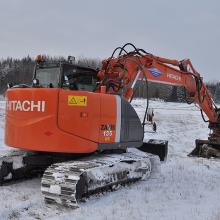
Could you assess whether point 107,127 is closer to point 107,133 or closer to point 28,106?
point 107,133

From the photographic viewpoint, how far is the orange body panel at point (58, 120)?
7.48 metres

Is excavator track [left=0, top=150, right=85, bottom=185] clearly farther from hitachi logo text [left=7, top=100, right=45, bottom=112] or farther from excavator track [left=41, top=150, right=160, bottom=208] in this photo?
hitachi logo text [left=7, top=100, right=45, bottom=112]

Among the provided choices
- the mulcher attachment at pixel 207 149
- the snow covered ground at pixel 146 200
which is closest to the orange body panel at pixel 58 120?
the snow covered ground at pixel 146 200

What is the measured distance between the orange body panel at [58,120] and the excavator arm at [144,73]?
1.20 m

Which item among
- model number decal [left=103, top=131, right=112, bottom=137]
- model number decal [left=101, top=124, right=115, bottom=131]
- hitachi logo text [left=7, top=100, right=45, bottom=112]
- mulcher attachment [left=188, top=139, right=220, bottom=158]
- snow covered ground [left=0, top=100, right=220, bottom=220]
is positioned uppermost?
hitachi logo text [left=7, top=100, right=45, bottom=112]

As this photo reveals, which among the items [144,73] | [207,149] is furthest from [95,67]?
[207,149]

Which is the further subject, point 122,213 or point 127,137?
point 127,137

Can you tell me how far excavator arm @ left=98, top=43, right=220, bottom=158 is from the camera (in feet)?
29.8

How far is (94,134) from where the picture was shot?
7.79m

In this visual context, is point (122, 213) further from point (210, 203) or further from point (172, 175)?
point (172, 175)

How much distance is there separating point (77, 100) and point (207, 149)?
22.9 ft

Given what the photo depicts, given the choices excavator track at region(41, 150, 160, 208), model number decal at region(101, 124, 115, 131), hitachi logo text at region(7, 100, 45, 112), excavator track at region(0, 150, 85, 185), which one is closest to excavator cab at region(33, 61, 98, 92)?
hitachi logo text at region(7, 100, 45, 112)

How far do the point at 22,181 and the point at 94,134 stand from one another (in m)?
2.09

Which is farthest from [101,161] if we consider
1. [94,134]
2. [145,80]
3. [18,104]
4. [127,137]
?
[145,80]
